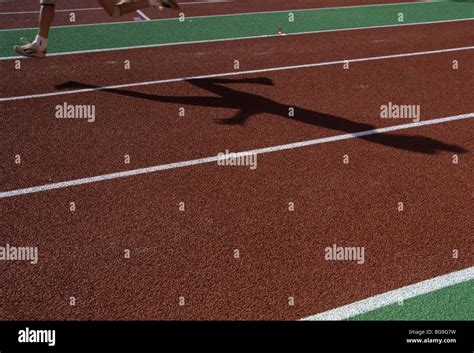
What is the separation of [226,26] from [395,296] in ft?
32.0

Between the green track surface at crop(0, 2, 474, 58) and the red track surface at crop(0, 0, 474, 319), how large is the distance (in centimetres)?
234

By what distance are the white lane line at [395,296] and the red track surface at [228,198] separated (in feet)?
0.23

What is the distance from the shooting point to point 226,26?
12086mm

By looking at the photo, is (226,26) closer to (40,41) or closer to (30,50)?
(40,41)

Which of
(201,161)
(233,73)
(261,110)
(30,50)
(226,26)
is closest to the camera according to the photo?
(201,161)

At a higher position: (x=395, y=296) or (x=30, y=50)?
(x=30, y=50)

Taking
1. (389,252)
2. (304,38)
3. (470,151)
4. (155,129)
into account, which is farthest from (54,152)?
(304,38)

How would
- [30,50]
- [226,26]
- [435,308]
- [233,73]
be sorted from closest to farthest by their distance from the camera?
1. [435,308]
2. [30,50]
3. [233,73]
4. [226,26]

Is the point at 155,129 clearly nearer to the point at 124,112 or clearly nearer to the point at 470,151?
the point at 124,112

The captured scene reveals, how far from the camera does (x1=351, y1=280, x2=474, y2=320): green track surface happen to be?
3230 mm

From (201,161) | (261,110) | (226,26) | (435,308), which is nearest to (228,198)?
(201,161)

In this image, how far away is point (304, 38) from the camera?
10.9 meters

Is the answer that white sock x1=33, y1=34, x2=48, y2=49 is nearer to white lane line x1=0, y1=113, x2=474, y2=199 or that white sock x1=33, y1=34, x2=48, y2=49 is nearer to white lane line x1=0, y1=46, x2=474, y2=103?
white lane line x1=0, y1=46, x2=474, y2=103
